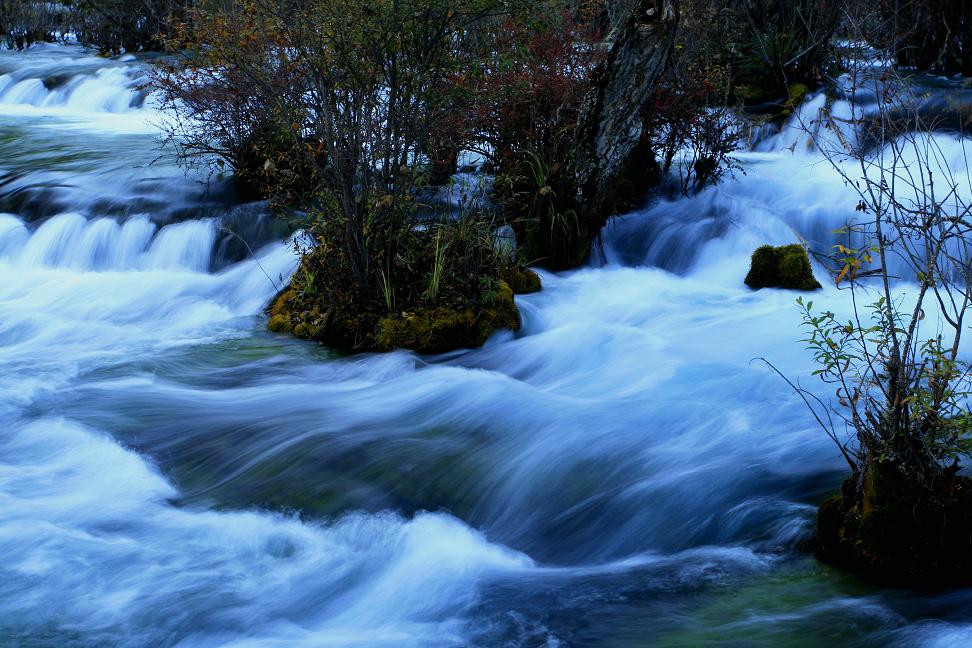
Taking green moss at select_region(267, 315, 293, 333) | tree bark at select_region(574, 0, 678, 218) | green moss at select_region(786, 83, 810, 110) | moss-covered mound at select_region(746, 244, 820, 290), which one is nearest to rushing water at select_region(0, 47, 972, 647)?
green moss at select_region(267, 315, 293, 333)

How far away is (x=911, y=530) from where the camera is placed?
13.4 ft

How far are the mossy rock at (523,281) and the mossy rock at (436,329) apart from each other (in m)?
0.96

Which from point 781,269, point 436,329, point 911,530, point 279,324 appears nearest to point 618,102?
point 781,269

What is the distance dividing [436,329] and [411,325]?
0.19m

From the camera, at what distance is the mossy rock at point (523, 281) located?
27.9 feet

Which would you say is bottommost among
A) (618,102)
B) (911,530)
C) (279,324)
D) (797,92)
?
(911,530)

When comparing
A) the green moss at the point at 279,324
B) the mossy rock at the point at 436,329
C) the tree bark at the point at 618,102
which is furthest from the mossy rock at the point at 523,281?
the green moss at the point at 279,324

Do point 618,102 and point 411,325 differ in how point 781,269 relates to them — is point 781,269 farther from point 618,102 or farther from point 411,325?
point 411,325

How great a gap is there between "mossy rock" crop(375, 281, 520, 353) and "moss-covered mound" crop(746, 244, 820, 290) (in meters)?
2.87

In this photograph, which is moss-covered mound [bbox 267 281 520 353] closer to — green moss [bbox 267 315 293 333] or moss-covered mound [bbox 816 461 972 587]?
green moss [bbox 267 315 293 333]

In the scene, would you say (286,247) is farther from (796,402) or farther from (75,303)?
(796,402)

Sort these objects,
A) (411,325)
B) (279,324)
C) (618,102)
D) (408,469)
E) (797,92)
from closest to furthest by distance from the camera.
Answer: (408,469)
(411,325)
(279,324)
(618,102)
(797,92)

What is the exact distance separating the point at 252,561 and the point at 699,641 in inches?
82.4

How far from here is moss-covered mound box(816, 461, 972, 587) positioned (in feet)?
13.3
